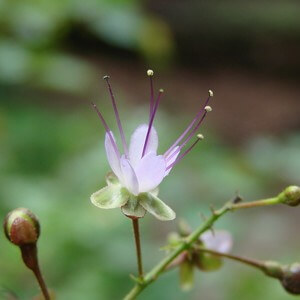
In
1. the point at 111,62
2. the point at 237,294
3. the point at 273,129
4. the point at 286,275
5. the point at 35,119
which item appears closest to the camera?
the point at 286,275

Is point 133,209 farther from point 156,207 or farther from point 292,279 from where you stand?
point 292,279

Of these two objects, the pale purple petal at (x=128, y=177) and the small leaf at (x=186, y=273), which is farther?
the small leaf at (x=186, y=273)

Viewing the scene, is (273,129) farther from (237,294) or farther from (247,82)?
(237,294)

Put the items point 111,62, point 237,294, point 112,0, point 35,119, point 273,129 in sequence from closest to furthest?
point 237,294
point 112,0
point 35,119
point 273,129
point 111,62

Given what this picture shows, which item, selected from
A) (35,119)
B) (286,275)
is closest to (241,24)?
(35,119)

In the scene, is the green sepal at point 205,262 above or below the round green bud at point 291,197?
below

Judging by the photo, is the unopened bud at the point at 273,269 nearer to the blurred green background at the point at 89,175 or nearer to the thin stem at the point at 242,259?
the thin stem at the point at 242,259

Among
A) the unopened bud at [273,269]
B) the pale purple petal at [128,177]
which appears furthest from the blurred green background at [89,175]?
the unopened bud at [273,269]
